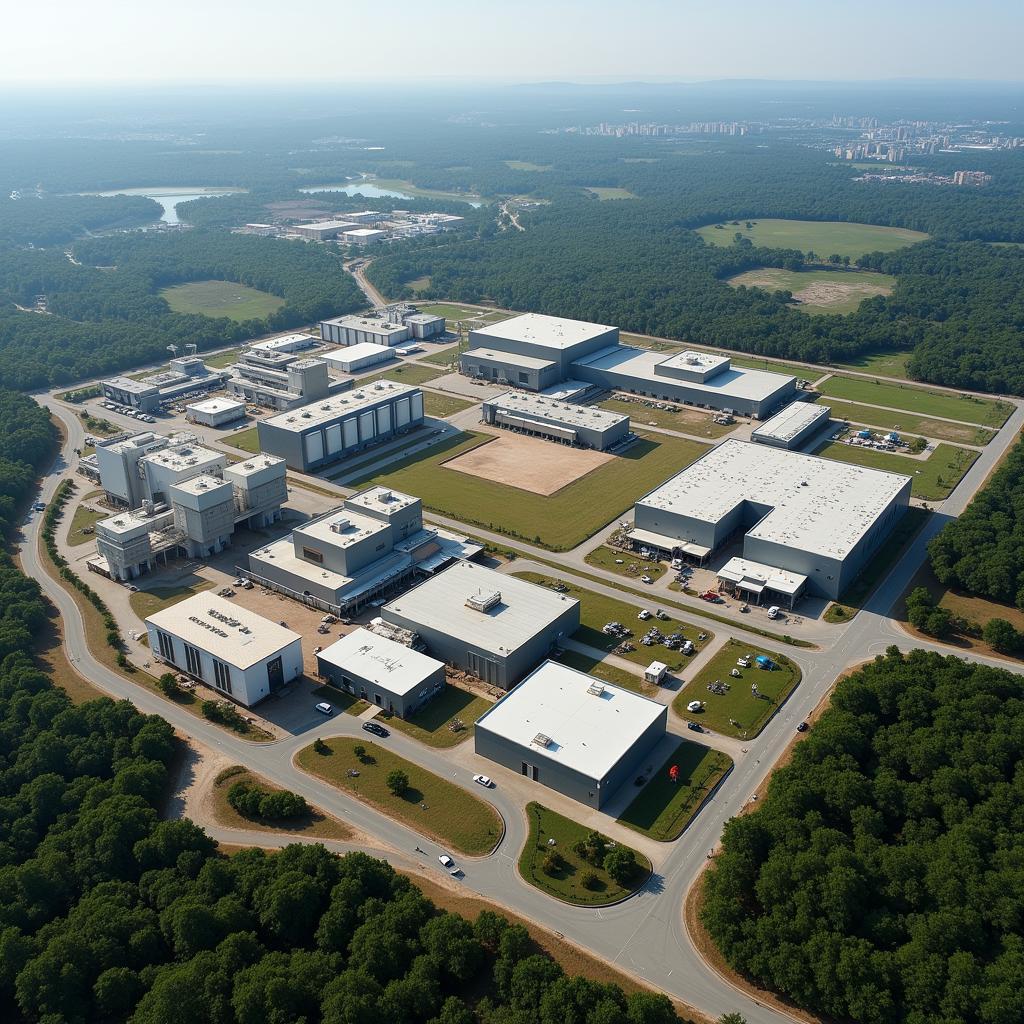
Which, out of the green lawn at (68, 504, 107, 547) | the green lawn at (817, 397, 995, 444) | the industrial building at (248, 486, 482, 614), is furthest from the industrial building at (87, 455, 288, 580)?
the green lawn at (817, 397, 995, 444)

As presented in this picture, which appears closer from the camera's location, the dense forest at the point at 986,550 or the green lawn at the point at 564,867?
the green lawn at the point at 564,867

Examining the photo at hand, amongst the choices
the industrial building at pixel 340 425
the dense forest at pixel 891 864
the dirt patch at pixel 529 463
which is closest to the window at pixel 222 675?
the dense forest at pixel 891 864

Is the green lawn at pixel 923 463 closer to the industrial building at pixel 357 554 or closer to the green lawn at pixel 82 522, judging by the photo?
the industrial building at pixel 357 554

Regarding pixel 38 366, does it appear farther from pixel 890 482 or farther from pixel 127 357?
pixel 890 482

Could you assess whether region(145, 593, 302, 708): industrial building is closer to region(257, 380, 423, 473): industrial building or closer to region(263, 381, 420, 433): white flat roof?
region(257, 380, 423, 473): industrial building

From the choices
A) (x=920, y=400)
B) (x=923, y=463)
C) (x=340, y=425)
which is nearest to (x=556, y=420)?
(x=340, y=425)

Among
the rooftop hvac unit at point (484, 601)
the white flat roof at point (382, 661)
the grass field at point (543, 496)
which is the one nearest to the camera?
the white flat roof at point (382, 661)

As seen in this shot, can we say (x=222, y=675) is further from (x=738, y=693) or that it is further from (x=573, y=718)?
(x=738, y=693)
